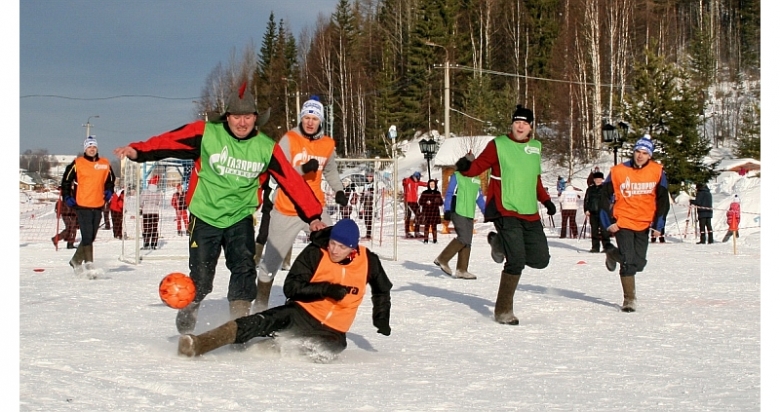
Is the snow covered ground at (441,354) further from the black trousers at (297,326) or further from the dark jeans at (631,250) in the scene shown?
the dark jeans at (631,250)

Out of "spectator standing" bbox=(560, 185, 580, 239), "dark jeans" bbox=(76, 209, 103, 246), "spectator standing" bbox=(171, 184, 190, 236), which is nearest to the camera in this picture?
"dark jeans" bbox=(76, 209, 103, 246)

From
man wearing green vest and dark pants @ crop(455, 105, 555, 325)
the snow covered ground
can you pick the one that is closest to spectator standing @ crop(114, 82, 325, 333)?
the snow covered ground

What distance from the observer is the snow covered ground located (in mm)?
4156

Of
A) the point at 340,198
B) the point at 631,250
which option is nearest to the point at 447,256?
the point at 631,250

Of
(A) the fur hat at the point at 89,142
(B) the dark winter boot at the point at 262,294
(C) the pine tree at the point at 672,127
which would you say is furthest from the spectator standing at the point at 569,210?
(B) the dark winter boot at the point at 262,294

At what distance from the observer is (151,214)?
18.8 m

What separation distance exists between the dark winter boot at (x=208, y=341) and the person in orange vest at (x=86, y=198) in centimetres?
659

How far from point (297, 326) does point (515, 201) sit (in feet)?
9.61

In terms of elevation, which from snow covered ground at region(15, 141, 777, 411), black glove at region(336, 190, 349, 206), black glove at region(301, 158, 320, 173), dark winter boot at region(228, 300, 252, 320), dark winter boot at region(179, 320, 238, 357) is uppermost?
black glove at region(301, 158, 320, 173)

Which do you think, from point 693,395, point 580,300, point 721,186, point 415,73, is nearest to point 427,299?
point 580,300

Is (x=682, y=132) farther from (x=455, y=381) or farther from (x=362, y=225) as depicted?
(x=455, y=381)

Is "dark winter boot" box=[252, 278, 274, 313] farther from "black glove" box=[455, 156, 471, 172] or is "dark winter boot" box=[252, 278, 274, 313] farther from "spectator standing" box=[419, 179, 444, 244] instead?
"spectator standing" box=[419, 179, 444, 244]

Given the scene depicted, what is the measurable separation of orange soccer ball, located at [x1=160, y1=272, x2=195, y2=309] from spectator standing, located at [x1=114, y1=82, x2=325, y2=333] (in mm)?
536

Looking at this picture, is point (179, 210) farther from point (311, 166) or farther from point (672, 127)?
point (672, 127)
